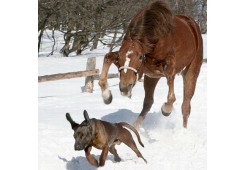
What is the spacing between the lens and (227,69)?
3.56 meters

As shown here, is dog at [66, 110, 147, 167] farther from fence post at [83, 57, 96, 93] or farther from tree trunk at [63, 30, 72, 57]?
fence post at [83, 57, 96, 93]

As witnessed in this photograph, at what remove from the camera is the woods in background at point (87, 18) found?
4199mm

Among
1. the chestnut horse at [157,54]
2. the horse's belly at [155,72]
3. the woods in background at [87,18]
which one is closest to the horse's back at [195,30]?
the chestnut horse at [157,54]

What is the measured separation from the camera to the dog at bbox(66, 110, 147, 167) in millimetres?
3652

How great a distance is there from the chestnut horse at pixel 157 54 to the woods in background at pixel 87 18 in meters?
0.19

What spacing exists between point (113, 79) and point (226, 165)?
13.0ft

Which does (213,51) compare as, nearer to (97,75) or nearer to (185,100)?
(185,100)

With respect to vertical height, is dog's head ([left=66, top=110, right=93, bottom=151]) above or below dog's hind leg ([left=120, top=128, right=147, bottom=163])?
above

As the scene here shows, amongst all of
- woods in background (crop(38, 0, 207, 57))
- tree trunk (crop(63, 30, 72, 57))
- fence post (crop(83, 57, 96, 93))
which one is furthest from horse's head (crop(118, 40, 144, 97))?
fence post (crop(83, 57, 96, 93))

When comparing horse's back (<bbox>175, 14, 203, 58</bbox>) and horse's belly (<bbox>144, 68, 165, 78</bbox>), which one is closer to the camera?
horse's belly (<bbox>144, 68, 165, 78</bbox>)

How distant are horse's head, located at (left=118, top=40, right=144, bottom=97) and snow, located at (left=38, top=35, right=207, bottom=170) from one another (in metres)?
0.59

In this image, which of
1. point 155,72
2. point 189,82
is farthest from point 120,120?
point 155,72

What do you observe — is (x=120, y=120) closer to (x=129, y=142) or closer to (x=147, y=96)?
(x=147, y=96)

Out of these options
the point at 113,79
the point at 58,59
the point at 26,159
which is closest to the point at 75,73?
the point at 113,79
